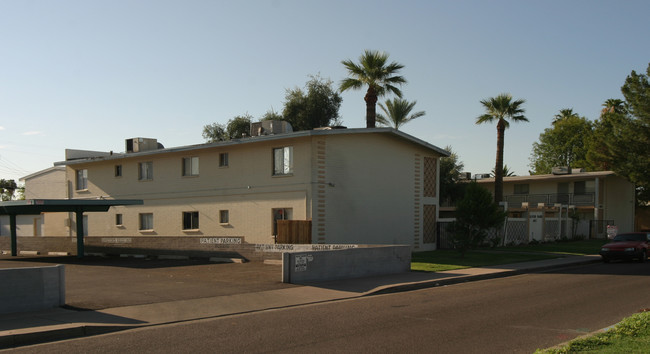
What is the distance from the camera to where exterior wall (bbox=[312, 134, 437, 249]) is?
25750 millimetres

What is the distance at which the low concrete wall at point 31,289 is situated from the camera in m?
11.4

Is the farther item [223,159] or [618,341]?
[223,159]

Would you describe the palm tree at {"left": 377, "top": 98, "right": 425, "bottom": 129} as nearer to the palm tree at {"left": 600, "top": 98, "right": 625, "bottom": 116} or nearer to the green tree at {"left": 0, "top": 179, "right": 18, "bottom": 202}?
the palm tree at {"left": 600, "top": 98, "right": 625, "bottom": 116}

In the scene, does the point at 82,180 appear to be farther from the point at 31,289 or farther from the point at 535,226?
the point at 535,226

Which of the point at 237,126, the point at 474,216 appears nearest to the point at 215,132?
the point at 237,126

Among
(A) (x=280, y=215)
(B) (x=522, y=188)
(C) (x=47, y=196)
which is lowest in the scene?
(A) (x=280, y=215)

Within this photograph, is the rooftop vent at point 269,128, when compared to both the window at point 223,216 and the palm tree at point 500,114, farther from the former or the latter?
the palm tree at point 500,114

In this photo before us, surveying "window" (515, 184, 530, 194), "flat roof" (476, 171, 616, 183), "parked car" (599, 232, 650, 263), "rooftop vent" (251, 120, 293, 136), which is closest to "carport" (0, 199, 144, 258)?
"rooftop vent" (251, 120, 293, 136)

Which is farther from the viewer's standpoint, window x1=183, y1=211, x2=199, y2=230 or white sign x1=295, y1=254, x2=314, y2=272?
window x1=183, y1=211, x2=199, y2=230

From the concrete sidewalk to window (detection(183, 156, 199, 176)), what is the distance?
15.5m

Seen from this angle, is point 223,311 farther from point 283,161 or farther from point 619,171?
point 619,171

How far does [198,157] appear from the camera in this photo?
30516 mm

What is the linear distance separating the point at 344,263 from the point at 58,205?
661 inches

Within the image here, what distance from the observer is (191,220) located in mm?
30828
